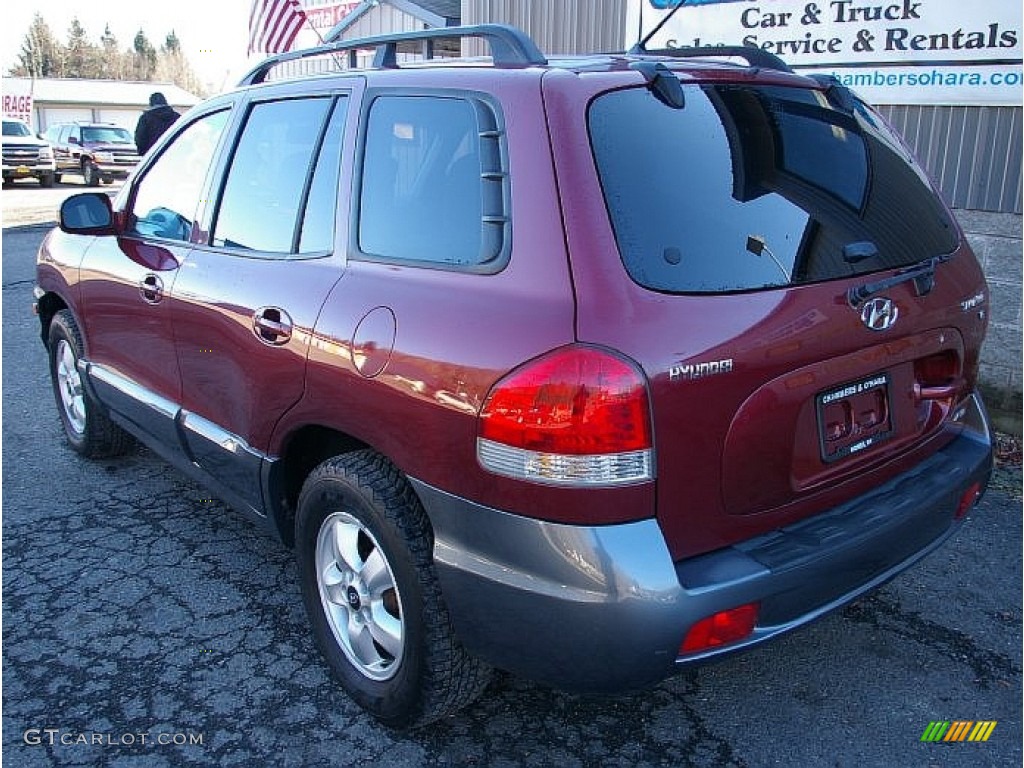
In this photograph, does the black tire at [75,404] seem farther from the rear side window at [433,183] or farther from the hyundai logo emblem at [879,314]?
the hyundai logo emblem at [879,314]

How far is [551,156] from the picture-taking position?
2168mm

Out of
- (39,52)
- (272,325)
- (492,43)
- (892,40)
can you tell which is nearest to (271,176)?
(272,325)

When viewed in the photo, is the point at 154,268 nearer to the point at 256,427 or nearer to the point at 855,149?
the point at 256,427

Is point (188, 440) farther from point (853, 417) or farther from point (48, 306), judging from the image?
point (853, 417)

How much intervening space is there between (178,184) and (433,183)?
5.69 feet

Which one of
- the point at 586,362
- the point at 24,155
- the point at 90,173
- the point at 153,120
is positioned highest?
the point at 153,120

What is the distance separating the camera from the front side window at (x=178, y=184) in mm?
3518

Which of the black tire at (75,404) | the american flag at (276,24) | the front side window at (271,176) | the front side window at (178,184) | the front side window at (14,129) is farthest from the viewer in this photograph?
the front side window at (14,129)

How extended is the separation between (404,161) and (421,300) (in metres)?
0.52

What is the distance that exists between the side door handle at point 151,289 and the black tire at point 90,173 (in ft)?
94.1

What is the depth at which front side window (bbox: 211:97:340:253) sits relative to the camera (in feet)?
9.63

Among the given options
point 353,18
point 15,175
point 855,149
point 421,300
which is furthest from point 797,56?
point 15,175

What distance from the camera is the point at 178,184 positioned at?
3.71 meters

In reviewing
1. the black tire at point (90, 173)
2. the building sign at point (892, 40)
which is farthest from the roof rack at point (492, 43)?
the black tire at point (90, 173)
